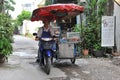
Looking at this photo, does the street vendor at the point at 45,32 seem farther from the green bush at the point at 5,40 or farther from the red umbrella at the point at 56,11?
the green bush at the point at 5,40

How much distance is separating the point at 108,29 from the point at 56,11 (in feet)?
14.1

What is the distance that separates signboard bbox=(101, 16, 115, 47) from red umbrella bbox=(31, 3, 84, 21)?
3104mm

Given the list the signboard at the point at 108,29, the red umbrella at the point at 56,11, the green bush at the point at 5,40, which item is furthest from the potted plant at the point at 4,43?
the signboard at the point at 108,29

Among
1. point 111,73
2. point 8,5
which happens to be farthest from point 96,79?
point 8,5

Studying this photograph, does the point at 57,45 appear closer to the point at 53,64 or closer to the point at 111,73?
the point at 53,64

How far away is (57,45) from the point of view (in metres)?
12.8

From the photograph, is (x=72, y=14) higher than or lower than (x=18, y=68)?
higher

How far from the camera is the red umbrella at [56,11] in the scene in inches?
483

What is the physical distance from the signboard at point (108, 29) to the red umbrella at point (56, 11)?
10.2 feet

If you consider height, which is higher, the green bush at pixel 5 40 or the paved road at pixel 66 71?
the green bush at pixel 5 40

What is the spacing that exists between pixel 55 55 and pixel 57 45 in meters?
0.42

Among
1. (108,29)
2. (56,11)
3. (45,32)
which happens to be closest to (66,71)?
(45,32)

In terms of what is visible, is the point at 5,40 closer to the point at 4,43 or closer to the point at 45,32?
the point at 4,43

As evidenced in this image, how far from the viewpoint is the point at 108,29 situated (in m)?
16.2
